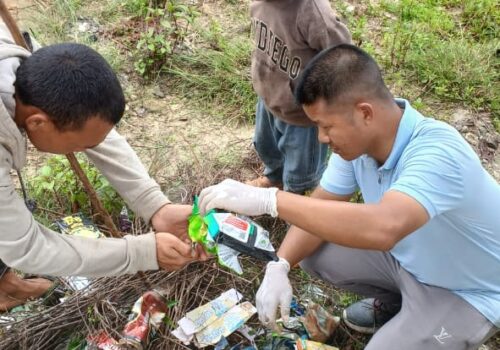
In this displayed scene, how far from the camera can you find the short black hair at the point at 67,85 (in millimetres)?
1550

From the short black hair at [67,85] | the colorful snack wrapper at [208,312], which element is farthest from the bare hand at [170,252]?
the short black hair at [67,85]

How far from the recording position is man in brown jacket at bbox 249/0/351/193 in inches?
82.0

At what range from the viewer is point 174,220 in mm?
2145

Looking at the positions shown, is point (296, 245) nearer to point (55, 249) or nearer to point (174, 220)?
point (174, 220)

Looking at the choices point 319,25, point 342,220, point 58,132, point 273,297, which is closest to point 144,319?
point 273,297

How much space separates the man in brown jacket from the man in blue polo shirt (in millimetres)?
346

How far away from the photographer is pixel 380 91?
1.70 metres

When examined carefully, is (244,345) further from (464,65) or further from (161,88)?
(464,65)

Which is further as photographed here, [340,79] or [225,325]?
[225,325]

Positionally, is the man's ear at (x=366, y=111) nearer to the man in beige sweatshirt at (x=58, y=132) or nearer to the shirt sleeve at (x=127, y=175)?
the man in beige sweatshirt at (x=58, y=132)

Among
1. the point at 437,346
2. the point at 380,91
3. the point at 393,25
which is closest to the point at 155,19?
the point at 393,25

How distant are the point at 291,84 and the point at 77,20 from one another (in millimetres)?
2498

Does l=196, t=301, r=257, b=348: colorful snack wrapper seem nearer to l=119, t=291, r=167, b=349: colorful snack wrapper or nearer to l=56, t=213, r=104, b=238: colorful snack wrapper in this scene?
l=119, t=291, r=167, b=349: colorful snack wrapper

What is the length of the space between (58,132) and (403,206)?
108cm
